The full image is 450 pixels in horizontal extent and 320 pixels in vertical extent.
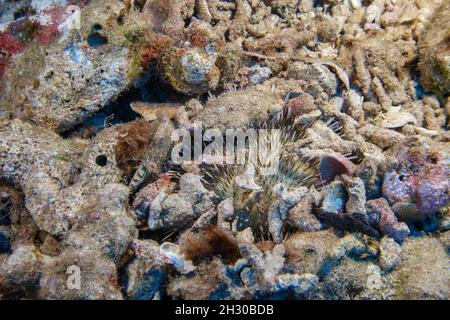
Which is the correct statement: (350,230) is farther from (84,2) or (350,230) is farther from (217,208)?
(84,2)

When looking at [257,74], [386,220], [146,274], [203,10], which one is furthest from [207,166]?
[203,10]

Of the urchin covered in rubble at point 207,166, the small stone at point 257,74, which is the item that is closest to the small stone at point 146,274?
the urchin covered in rubble at point 207,166

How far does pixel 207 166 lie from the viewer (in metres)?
3.02

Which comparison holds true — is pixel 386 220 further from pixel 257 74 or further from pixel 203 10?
pixel 203 10

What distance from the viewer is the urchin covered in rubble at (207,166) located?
2510 mm

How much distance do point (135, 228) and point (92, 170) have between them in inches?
24.9

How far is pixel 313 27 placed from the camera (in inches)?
170

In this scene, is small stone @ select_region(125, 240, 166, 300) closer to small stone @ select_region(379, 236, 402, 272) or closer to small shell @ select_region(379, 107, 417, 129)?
small stone @ select_region(379, 236, 402, 272)

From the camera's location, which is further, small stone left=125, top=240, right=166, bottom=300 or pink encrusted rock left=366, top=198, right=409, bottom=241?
pink encrusted rock left=366, top=198, right=409, bottom=241

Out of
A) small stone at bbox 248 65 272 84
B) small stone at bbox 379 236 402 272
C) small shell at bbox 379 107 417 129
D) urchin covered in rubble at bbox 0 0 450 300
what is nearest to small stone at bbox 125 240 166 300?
urchin covered in rubble at bbox 0 0 450 300

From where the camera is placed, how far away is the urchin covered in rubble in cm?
251

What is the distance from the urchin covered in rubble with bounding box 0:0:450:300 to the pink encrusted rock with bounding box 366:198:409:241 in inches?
0.5

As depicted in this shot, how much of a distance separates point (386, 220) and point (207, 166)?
1.50 m

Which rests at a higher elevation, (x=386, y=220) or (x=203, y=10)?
(x=203, y=10)
